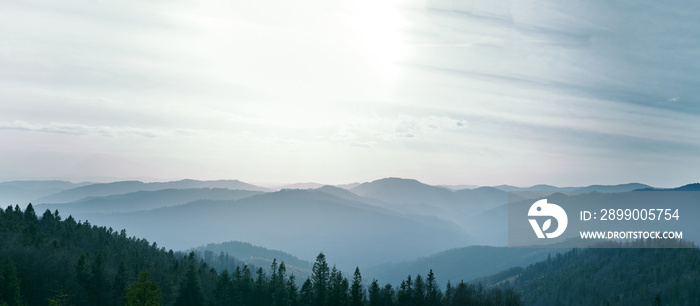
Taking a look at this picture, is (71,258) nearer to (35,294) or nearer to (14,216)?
(35,294)

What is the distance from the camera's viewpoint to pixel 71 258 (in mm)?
104750

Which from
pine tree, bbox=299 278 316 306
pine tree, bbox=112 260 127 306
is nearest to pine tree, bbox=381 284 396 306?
pine tree, bbox=299 278 316 306

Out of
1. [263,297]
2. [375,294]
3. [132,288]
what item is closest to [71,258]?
[263,297]

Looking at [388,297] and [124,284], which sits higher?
[124,284]

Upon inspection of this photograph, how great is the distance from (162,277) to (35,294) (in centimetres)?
2947

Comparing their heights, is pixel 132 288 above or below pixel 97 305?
above

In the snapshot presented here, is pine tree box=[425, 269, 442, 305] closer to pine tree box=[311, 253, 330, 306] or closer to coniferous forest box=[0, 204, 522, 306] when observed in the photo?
coniferous forest box=[0, 204, 522, 306]

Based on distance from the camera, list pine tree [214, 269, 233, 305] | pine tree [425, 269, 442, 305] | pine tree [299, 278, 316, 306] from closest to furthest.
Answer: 1. pine tree [214, 269, 233, 305]
2. pine tree [299, 278, 316, 306]
3. pine tree [425, 269, 442, 305]

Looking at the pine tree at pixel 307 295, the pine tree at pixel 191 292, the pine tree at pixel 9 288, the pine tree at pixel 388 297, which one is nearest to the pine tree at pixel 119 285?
the pine tree at pixel 191 292

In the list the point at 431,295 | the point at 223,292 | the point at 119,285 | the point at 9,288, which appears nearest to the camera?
the point at 9,288

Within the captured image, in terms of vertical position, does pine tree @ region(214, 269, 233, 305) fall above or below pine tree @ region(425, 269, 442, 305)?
above

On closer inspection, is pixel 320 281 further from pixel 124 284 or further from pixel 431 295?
pixel 124 284

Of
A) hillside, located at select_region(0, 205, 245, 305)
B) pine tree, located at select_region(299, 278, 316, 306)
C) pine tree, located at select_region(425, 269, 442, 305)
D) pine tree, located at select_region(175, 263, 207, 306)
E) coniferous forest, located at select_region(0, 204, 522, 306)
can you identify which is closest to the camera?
hillside, located at select_region(0, 205, 245, 305)

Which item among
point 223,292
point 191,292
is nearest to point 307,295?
point 223,292
